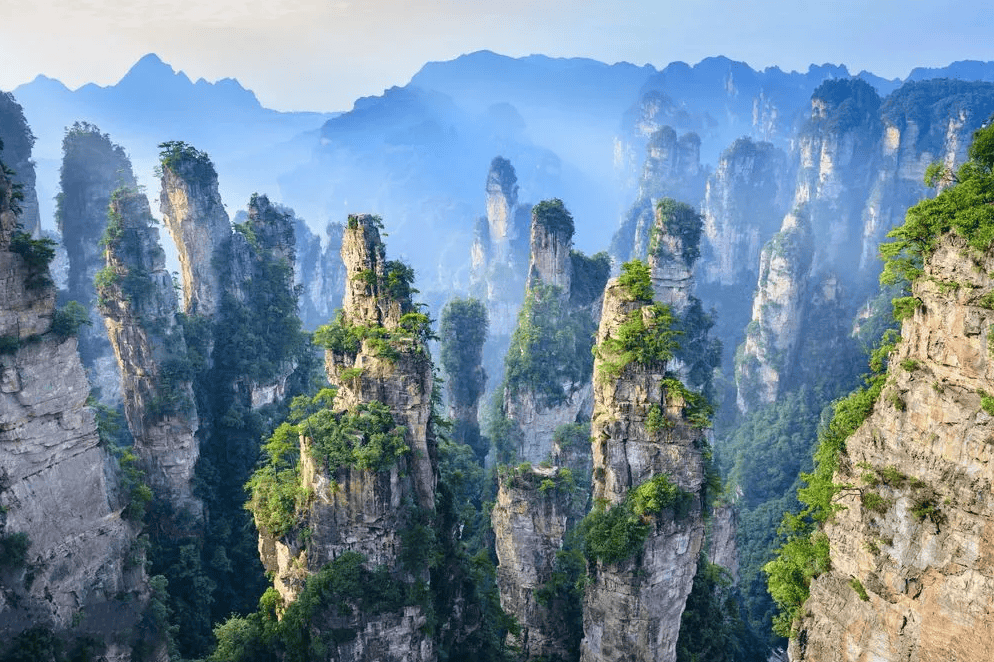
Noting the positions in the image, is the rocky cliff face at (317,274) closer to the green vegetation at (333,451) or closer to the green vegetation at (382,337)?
the green vegetation at (382,337)

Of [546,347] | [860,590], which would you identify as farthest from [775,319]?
[860,590]

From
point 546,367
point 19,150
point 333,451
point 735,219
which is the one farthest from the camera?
point 735,219

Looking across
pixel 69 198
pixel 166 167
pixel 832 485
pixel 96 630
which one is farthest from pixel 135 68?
pixel 832 485

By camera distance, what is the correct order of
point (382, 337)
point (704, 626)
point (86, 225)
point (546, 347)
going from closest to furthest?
point (382, 337), point (704, 626), point (546, 347), point (86, 225)

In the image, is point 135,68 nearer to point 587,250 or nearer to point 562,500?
point 587,250

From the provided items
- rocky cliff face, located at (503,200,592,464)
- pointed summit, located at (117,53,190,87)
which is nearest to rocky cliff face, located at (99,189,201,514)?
rocky cliff face, located at (503,200,592,464)

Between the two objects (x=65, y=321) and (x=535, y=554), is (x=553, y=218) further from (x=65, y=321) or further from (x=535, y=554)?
(x=65, y=321)

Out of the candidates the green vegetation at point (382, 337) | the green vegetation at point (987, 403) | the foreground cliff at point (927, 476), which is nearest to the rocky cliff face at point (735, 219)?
the green vegetation at point (382, 337)
